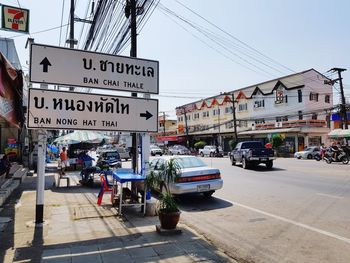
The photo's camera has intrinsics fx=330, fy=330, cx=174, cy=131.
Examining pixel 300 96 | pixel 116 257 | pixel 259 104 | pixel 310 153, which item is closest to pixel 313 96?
pixel 300 96

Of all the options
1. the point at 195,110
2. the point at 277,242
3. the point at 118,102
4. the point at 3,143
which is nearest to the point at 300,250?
the point at 277,242

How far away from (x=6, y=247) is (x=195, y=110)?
63.3 meters

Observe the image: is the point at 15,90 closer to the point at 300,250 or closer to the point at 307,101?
the point at 300,250

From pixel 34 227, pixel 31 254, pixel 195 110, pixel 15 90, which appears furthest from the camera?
pixel 195 110

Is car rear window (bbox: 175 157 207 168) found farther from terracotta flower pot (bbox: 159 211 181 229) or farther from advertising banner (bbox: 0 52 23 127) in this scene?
advertising banner (bbox: 0 52 23 127)

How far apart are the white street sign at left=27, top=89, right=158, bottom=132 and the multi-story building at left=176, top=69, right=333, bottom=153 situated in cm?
3344

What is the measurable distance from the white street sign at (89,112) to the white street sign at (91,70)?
299 mm

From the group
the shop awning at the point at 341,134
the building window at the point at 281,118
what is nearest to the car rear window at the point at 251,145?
the shop awning at the point at 341,134

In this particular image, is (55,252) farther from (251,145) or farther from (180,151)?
(180,151)

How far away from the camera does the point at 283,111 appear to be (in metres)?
45.2

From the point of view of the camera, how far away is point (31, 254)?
550cm

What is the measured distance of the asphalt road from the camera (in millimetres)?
5791

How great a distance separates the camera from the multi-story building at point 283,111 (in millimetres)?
41625

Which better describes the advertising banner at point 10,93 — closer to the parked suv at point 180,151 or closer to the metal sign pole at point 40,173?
the metal sign pole at point 40,173
